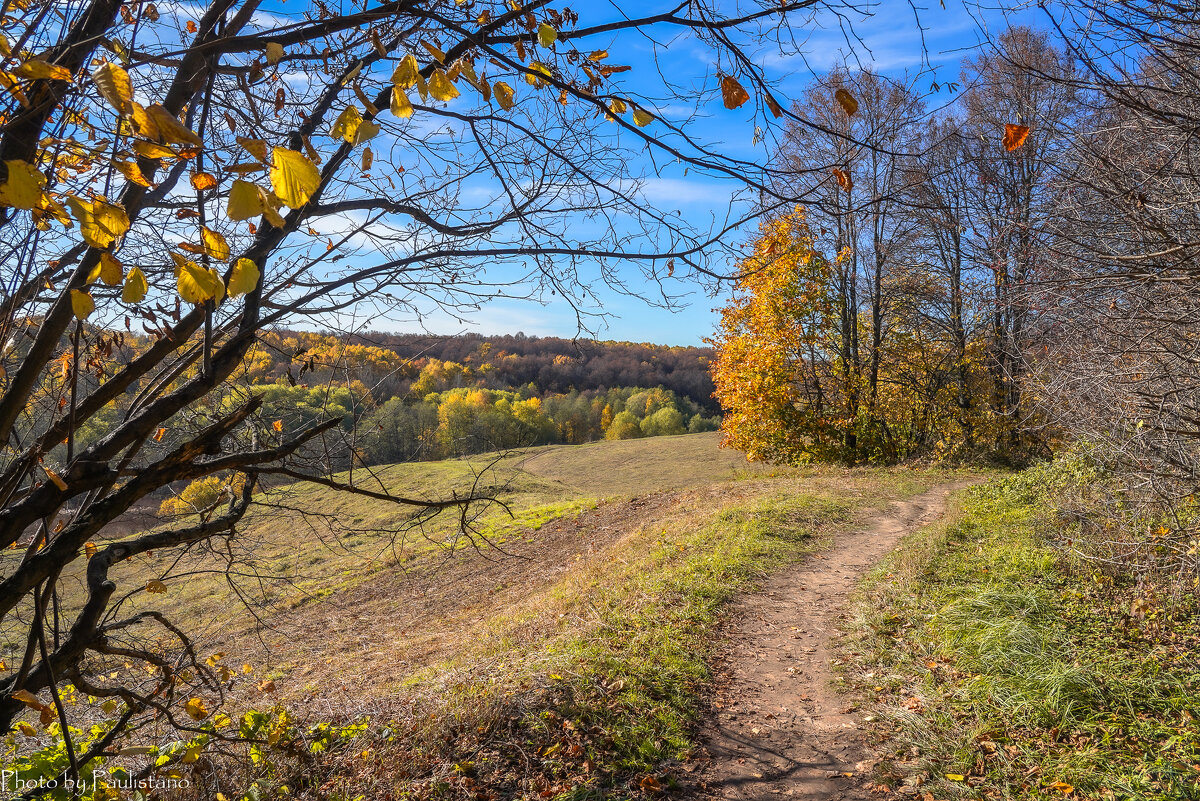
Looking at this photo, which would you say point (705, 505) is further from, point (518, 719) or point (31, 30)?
point (31, 30)

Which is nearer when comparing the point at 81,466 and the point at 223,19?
the point at 81,466

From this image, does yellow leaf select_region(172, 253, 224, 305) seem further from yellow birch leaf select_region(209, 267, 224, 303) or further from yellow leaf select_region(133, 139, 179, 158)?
yellow leaf select_region(133, 139, 179, 158)

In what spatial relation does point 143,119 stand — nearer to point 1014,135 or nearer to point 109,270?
point 109,270

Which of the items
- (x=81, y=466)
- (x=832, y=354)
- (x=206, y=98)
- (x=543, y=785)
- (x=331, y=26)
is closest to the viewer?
(x=206, y=98)

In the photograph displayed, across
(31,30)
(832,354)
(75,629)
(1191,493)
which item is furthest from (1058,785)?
(832,354)

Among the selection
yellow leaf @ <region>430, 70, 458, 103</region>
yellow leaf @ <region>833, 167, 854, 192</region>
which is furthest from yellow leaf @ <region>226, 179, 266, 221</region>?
yellow leaf @ <region>833, 167, 854, 192</region>

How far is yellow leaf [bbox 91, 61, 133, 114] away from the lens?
1.10 meters

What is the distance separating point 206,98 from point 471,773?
364 cm

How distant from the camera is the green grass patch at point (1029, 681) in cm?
331

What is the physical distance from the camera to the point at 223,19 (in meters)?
2.55

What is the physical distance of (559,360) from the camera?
6387mm

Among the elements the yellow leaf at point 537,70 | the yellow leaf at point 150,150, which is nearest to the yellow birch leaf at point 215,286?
the yellow leaf at point 150,150

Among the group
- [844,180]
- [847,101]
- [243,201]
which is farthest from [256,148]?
[844,180]

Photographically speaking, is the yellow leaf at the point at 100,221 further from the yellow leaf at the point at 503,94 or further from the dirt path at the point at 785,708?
the dirt path at the point at 785,708
